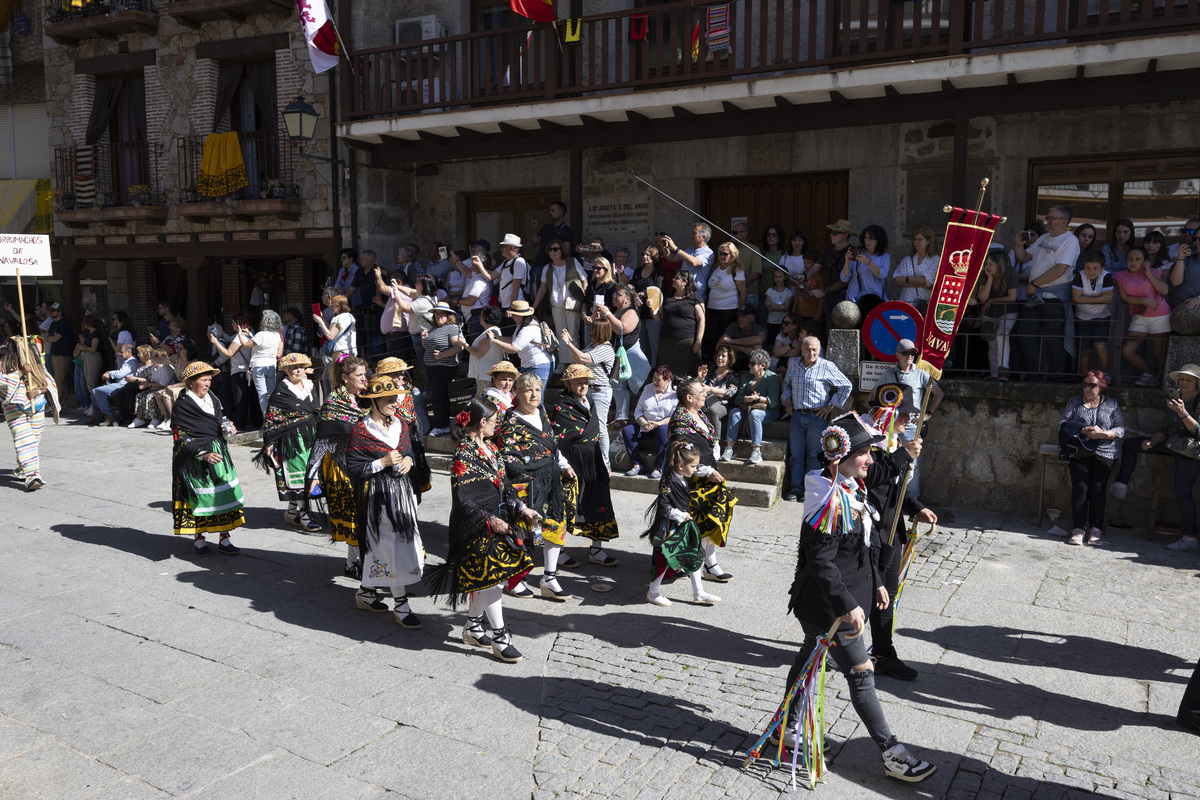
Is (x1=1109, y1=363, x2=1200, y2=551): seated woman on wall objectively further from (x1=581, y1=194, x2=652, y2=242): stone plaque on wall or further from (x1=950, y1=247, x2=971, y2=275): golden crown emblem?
(x1=581, y1=194, x2=652, y2=242): stone plaque on wall

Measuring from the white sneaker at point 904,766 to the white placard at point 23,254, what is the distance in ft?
37.6

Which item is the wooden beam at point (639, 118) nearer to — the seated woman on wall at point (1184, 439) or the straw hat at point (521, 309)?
the straw hat at point (521, 309)

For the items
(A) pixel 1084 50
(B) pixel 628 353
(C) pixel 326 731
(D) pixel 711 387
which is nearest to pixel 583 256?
(B) pixel 628 353

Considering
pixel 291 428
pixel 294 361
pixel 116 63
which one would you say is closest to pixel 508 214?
pixel 294 361

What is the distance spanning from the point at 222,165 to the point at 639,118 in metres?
8.24

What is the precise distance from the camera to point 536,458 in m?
6.42

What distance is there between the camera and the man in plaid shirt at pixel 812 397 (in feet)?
30.8

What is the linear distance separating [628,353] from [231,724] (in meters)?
6.30

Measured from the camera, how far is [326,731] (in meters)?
4.91

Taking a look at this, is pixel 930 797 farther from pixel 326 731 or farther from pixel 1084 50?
pixel 1084 50

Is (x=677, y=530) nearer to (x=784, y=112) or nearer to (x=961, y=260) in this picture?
(x=961, y=260)

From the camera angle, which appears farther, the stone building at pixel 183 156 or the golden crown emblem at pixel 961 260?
the stone building at pixel 183 156

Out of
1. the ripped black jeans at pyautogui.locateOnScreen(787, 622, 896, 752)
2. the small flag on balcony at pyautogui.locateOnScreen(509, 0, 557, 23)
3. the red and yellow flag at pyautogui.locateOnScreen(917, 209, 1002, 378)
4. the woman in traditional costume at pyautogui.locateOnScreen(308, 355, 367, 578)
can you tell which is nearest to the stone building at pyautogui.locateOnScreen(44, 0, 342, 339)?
the small flag on balcony at pyautogui.locateOnScreen(509, 0, 557, 23)

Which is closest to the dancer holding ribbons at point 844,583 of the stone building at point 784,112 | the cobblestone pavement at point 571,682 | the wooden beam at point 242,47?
the cobblestone pavement at point 571,682
